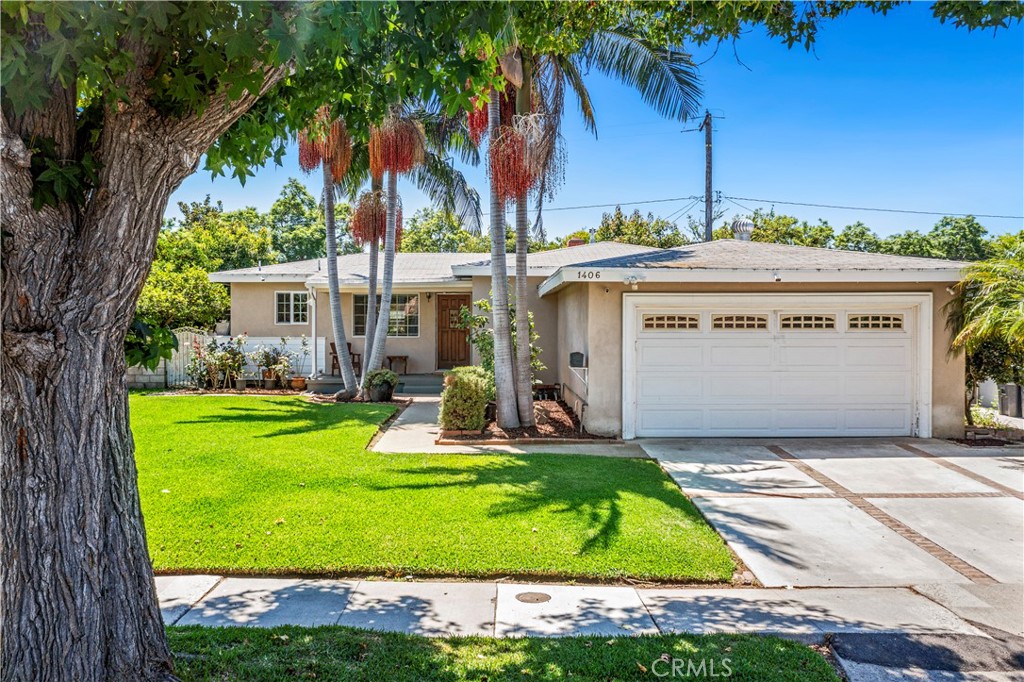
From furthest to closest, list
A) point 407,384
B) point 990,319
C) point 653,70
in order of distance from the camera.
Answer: point 407,384 → point 653,70 → point 990,319

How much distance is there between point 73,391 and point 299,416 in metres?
9.56

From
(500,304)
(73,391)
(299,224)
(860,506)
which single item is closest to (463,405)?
(500,304)

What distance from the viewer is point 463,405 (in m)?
10.5

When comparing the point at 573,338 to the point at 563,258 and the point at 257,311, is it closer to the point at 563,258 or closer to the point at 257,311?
the point at 563,258

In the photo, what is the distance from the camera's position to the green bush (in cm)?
1047

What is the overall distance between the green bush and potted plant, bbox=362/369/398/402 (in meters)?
4.12

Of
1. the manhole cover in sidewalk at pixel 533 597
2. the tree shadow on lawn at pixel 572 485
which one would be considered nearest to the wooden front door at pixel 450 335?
the tree shadow on lawn at pixel 572 485

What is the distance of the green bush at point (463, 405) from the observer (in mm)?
10469

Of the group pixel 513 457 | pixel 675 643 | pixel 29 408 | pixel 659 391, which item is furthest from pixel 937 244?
pixel 29 408

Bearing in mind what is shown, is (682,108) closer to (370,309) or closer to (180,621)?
(370,309)

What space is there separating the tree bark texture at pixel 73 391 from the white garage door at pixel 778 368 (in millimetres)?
8350

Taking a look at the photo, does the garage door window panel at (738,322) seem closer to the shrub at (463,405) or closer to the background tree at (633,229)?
the shrub at (463,405)

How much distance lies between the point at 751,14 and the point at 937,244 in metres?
36.9

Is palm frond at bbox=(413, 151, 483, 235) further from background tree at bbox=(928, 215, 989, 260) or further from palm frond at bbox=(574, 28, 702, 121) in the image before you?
background tree at bbox=(928, 215, 989, 260)
